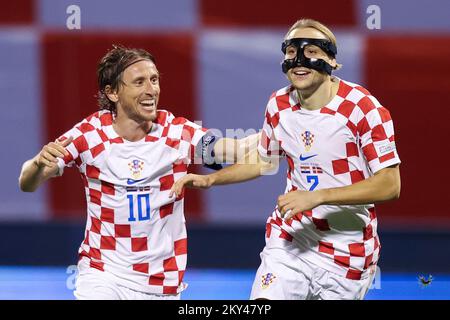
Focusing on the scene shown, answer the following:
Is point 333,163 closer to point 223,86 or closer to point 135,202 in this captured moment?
point 135,202

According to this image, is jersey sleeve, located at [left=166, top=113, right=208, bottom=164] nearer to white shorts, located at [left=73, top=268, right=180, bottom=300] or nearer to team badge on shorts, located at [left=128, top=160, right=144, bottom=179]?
team badge on shorts, located at [left=128, top=160, right=144, bottom=179]

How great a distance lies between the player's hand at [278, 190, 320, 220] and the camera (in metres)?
3.82

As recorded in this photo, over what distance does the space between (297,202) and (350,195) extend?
0.23 meters

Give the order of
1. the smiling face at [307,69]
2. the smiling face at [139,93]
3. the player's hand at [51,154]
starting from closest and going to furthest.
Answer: the player's hand at [51,154] < the smiling face at [307,69] < the smiling face at [139,93]

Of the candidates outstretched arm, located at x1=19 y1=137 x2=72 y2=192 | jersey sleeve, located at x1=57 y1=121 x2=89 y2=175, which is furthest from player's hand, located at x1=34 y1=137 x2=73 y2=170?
jersey sleeve, located at x1=57 y1=121 x2=89 y2=175

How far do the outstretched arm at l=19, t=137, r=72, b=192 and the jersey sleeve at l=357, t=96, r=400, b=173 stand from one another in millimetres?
1237

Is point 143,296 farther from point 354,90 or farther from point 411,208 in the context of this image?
point 411,208

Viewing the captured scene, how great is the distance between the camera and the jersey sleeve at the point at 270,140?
4.32 m

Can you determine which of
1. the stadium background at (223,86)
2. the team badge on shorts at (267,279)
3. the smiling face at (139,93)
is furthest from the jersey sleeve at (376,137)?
the stadium background at (223,86)

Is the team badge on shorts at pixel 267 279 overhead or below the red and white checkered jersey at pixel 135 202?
below


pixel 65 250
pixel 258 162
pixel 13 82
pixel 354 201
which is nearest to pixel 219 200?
pixel 65 250

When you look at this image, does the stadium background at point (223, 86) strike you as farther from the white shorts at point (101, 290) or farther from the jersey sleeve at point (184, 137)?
the white shorts at point (101, 290)

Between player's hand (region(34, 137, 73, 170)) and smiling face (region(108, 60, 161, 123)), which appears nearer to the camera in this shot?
player's hand (region(34, 137, 73, 170))

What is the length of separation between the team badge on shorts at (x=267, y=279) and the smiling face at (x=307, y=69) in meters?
0.80
